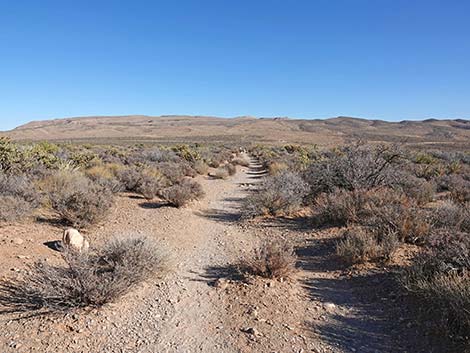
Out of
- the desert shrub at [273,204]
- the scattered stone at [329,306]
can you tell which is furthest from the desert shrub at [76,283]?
the desert shrub at [273,204]

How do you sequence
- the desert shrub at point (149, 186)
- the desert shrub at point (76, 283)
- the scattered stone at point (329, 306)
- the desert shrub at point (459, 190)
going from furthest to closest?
the desert shrub at point (149, 186), the desert shrub at point (459, 190), the scattered stone at point (329, 306), the desert shrub at point (76, 283)

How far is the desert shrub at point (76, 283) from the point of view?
4438mm

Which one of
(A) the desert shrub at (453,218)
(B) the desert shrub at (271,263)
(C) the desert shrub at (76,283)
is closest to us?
(C) the desert shrub at (76,283)

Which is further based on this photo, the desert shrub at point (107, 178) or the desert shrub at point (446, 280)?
the desert shrub at point (107, 178)

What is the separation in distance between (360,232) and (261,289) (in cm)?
250

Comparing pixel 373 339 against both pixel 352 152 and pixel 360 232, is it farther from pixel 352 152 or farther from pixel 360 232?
pixel 352 152

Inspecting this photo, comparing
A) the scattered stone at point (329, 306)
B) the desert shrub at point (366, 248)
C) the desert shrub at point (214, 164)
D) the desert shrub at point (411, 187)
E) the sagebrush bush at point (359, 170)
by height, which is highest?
the sagebrush bush at point (359, 170)

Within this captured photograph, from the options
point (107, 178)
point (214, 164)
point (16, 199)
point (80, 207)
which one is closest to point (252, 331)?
point (80, 207)

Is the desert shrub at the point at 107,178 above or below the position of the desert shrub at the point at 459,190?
above

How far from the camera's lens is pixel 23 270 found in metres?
5.38

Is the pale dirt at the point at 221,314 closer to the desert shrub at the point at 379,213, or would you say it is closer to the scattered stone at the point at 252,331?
the scattered stone at the point at 252,331

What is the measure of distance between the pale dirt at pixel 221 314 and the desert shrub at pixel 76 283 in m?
0.17

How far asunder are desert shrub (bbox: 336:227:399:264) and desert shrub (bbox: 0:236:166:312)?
3.57m

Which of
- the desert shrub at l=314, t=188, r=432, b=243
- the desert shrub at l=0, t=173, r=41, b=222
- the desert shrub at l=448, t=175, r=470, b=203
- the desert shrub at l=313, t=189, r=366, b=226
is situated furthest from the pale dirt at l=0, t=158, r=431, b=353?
the desert shrub at l=448, t=175, r=470, b=203
